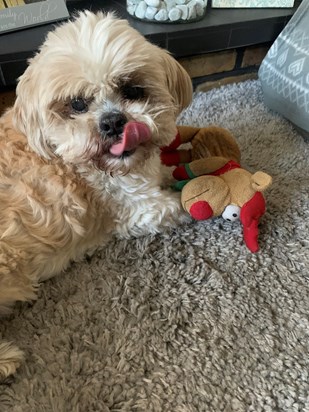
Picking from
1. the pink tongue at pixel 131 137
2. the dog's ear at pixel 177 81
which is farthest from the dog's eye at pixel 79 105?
the dog's ear at pixel 177 81

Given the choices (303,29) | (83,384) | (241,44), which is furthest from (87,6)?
(83,384)

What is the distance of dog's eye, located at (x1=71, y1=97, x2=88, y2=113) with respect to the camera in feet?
3.35

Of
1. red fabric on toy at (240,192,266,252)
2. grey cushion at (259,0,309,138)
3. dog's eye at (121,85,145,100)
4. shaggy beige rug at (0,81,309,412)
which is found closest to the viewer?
shaggy beige rug at (0,81,309,412)

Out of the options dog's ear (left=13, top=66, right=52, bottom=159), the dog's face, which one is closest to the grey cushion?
the dog's face

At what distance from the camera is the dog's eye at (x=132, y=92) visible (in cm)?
105

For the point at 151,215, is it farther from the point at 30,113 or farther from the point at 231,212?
the point at 30,113

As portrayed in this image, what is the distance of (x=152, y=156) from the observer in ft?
3.81

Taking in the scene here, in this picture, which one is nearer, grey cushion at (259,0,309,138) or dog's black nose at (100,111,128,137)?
dog's black nose at (100,111,128,137)

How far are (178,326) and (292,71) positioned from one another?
3.40 feet

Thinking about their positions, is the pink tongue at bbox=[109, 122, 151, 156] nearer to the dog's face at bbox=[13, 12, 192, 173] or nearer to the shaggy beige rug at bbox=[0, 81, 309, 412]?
the dog's face at bbox=[13, 12, 192, 173]

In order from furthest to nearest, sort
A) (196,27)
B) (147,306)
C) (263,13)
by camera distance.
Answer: (263,13) < (196,27) < (147,306)

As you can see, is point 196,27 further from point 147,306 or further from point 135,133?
point 147,306

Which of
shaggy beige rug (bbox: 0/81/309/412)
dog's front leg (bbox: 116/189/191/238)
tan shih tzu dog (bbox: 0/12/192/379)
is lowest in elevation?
shaggy beige rug (bbox: 0/81/309/412)

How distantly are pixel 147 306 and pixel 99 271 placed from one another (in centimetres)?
18
